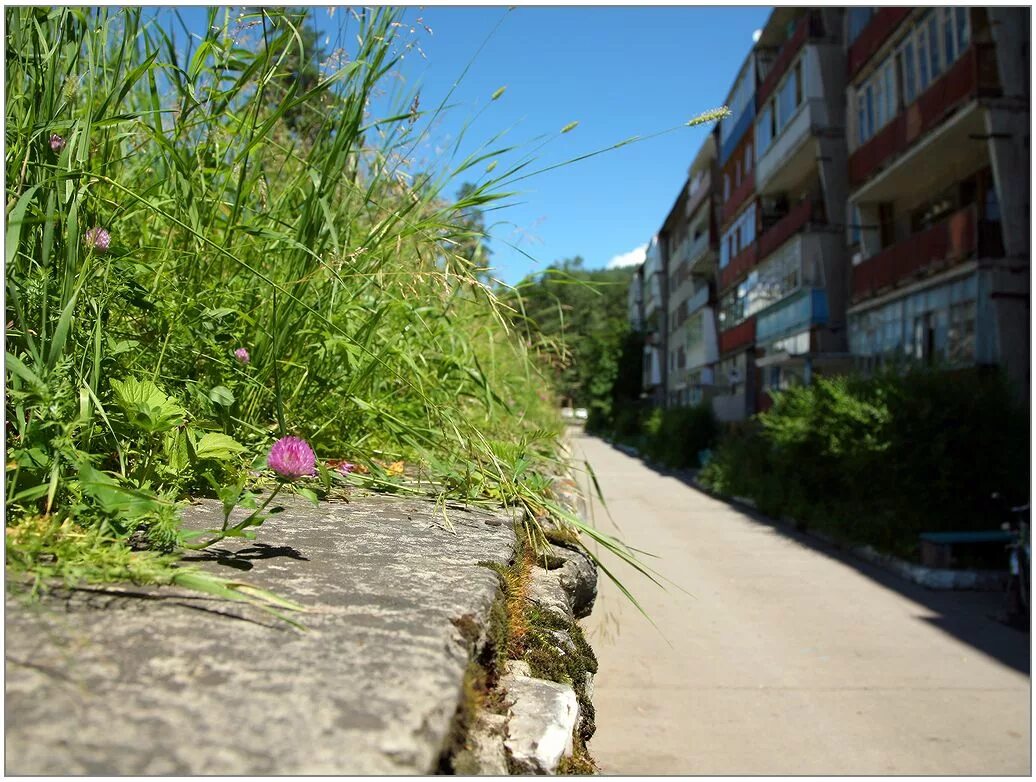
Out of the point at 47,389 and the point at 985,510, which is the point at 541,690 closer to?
the point at 47,389

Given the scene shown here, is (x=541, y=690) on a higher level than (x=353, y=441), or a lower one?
lower

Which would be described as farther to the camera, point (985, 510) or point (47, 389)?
point (985, 510)

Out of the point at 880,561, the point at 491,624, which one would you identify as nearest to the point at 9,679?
the point at 491,624

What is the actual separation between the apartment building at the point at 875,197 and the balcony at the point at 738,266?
0.29 feet

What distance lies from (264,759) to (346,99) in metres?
2.02

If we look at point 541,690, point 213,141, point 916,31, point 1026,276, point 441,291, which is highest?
point 916,31

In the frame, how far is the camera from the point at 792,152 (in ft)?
90.9

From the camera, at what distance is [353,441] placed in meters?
2.73

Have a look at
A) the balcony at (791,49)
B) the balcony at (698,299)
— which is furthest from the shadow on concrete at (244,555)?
the balcony at (698,299)

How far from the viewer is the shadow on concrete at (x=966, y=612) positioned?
31.7 feet

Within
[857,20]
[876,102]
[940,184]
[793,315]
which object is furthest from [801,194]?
[940,184]

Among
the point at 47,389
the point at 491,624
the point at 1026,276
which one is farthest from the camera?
the point at 1026,276

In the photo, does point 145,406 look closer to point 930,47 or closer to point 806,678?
point 806,678

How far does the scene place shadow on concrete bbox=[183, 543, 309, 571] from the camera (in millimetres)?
1399
